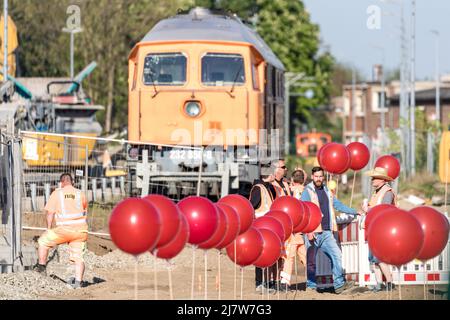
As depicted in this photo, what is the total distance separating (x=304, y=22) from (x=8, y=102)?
2219 inches

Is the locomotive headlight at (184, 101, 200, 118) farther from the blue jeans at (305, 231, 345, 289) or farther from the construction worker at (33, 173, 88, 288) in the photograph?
the construction worker at (33, 173, 88, 288)

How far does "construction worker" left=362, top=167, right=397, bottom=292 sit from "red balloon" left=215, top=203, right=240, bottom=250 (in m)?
3.33

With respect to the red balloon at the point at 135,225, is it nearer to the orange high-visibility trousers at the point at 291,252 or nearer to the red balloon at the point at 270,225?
the red balloon at the point at 270,225

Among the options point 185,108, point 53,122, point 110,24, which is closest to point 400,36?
point 110,24

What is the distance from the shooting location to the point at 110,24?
5606cm

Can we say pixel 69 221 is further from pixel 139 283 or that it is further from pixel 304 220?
pixel 304 220

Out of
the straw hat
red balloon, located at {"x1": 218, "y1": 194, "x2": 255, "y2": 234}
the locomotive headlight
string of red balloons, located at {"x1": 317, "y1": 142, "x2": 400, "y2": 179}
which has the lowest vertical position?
red balloon, located at {"x1": 218, "y1": 194, "x2": 255, "y2": 234}

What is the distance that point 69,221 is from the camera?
53.4ft

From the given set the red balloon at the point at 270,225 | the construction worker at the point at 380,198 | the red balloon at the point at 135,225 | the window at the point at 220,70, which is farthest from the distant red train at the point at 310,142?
the red balloon at the point at 135,225

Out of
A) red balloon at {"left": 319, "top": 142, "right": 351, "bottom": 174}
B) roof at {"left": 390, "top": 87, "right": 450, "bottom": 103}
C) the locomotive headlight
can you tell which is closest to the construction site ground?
red balloon at {"left": 319, "top": 142, "right": 351, "bottom": 174}

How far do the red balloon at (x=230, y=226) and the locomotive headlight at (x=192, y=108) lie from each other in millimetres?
12093

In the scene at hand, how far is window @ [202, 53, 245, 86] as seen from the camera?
25.2 meters

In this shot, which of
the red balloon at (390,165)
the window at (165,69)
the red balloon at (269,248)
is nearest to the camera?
the red balloon at (269,248)

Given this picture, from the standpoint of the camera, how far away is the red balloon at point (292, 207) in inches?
601
